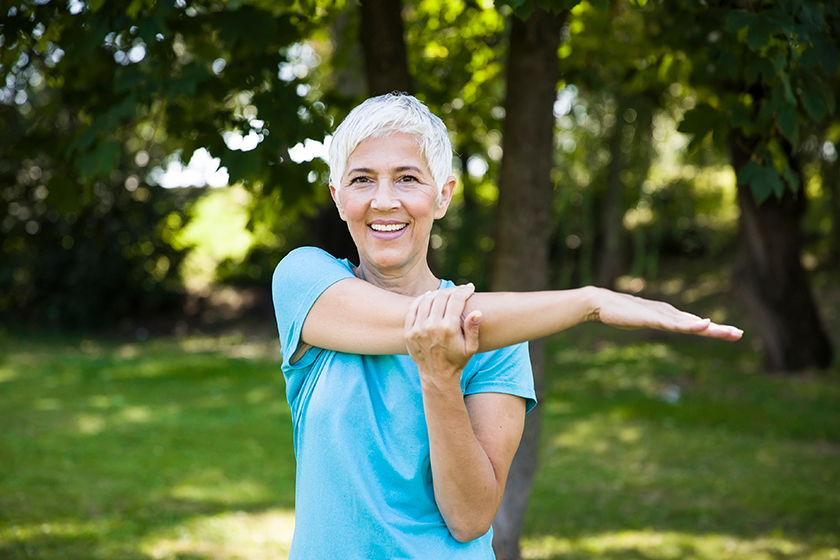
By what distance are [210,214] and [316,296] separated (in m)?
15.2

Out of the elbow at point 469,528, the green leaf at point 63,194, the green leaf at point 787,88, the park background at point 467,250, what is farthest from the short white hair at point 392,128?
the green leaf at point 63,194

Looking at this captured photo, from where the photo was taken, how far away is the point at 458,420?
1417mm

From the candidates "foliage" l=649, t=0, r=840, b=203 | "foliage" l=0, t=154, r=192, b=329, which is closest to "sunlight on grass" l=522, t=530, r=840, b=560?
"foliage" l=649, t=0, r=840, b=203

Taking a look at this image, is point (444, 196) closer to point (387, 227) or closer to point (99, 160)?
point (387, 227)

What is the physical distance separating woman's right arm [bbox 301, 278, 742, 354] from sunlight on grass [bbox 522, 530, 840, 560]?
11.9ft

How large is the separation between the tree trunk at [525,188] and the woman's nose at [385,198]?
2050mm

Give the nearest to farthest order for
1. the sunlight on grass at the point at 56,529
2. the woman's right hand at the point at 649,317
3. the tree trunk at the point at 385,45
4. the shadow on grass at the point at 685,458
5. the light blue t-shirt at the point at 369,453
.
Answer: the woman's right hand at the point at 649,317, the light blue t-shirt at the point at 369,453, the tree trunk at the point at 385,45, the sunlight on grass at the point at 56,529, the shadow on grass at the point at 685,458

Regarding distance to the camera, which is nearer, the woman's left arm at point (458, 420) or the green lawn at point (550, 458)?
the woman's left arm at point (458, 420)

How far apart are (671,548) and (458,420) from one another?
3.98 meters

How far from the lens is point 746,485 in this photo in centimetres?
596

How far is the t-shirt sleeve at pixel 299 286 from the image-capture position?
158cm

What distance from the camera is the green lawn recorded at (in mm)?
4938

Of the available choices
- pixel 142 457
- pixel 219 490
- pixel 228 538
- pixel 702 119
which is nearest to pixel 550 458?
pixel 219 490

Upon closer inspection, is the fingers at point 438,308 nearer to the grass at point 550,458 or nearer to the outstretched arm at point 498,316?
the outstretched arm at point 498,316
